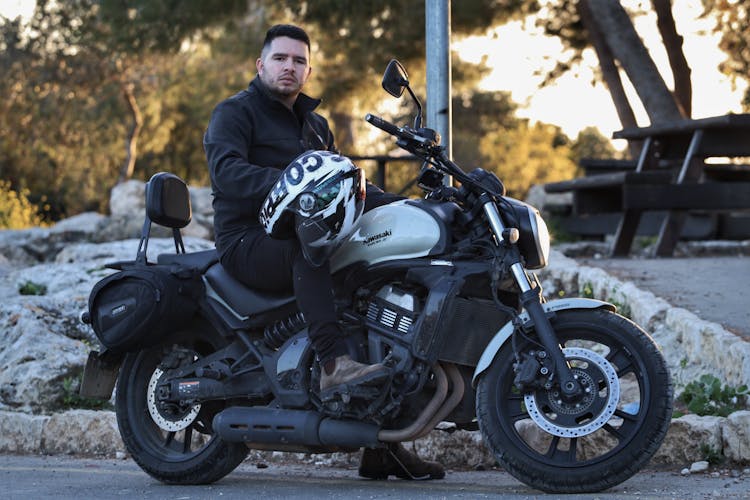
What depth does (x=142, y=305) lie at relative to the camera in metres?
5.43

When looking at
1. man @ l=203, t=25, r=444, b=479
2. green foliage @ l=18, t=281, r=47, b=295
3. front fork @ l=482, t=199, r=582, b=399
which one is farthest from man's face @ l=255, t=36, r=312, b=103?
green foliage @ l=18, t=281, r=47, b=295

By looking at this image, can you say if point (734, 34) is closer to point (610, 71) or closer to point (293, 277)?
point (610, 71)

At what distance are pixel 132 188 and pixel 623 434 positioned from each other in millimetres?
23728

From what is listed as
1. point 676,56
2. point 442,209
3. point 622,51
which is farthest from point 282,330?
point 676,56

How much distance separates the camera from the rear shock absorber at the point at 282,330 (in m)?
5.32

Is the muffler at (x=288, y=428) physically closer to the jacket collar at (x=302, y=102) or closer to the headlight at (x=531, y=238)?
the headlight at (x=531, y=238)

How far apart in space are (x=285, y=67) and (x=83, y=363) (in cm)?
281

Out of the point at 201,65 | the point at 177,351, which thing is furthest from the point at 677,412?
the point at 201,65

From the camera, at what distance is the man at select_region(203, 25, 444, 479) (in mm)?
5008

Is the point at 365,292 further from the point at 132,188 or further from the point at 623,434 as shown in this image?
the point at 132,188

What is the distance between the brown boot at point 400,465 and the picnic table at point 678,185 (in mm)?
6686

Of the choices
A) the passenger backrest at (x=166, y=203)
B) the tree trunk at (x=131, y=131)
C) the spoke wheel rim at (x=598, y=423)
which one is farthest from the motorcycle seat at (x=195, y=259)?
the tree trunk at (x=131, y=131)

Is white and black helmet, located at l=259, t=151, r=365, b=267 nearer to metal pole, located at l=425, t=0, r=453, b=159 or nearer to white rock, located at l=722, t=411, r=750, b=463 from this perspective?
white rock, located at l=722, t=411, r=750, b=463

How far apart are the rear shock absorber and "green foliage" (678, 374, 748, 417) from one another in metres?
1.98
